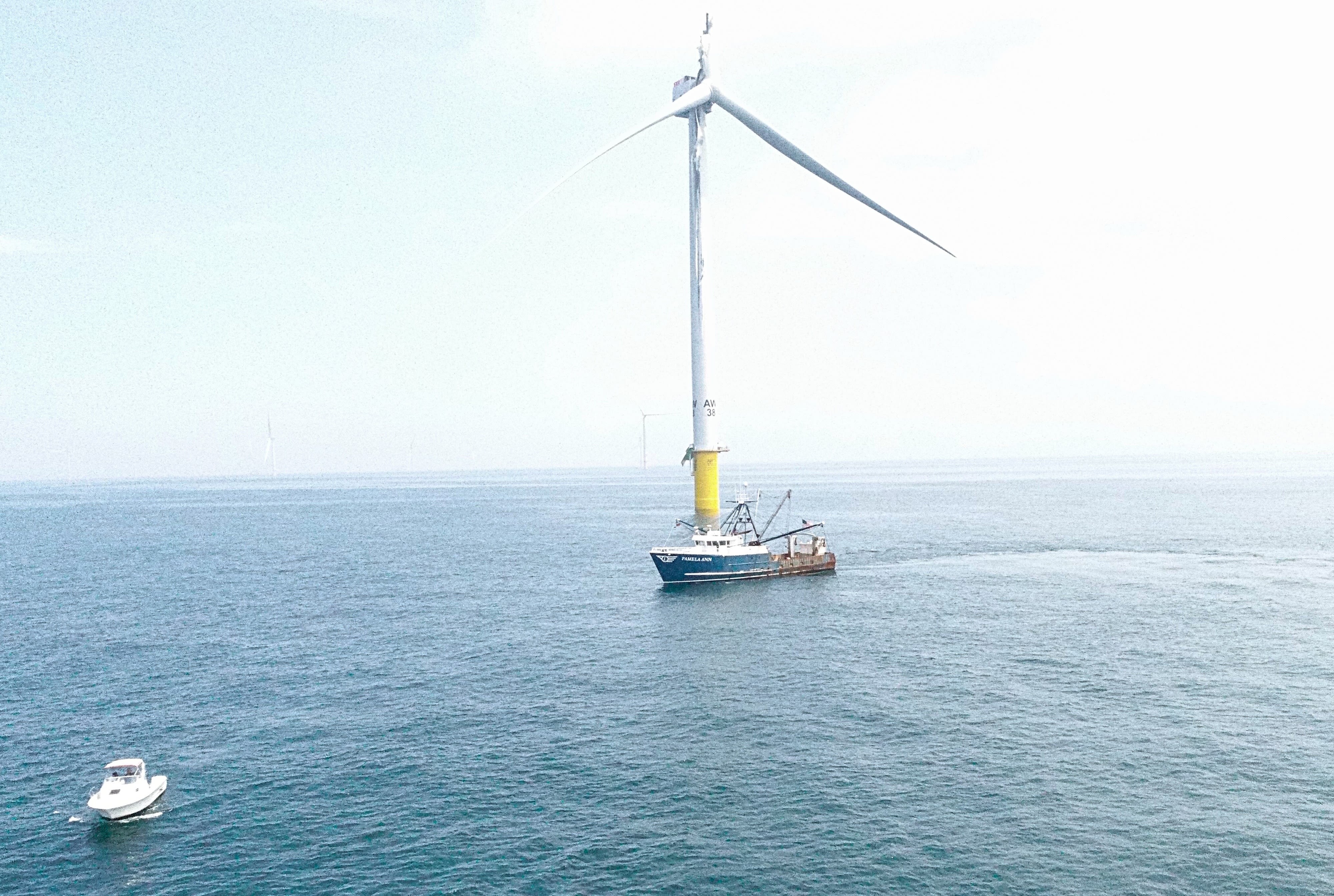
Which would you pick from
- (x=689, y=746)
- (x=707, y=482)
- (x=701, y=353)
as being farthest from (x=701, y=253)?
(x=689, y=746)

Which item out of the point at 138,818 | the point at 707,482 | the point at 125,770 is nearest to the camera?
the point at 138,818

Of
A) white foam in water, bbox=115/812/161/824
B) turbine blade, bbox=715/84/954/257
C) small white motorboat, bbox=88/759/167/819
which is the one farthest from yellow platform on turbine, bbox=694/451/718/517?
white foam in water, bbox=115/812/161/824

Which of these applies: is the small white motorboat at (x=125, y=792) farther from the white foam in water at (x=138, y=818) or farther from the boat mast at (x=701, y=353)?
the boat mast at (x=701, y=353)

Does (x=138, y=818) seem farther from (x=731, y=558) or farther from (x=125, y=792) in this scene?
(x=731, y=558)

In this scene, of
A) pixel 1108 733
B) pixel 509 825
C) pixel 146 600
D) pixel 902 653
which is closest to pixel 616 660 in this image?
pixel 902 653

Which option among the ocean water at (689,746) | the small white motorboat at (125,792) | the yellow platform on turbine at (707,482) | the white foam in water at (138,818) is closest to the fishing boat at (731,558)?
the yellow platform on turbine at (707,482)

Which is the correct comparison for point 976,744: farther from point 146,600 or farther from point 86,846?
point 146,600

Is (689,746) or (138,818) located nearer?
(138,818)
